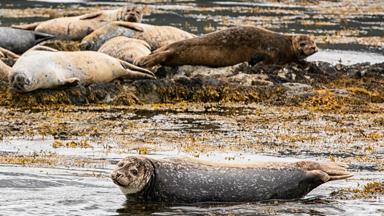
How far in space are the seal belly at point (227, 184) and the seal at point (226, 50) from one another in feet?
22.7

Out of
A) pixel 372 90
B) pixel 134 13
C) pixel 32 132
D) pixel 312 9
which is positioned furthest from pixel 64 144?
pixel 312 9

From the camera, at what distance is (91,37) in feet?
59.4

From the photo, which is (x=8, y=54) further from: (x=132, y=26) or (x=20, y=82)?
(x=20, y=82)

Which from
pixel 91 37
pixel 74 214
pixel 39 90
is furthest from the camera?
pixel 91 37

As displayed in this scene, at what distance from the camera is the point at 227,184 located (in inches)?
346

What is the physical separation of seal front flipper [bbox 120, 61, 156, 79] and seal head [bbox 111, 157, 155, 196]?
20.7 feet

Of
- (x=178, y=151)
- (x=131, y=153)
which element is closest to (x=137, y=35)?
(x=178, y=151)

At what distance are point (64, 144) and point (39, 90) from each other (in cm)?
283

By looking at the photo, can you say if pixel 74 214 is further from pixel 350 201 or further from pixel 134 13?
pixel 134 13

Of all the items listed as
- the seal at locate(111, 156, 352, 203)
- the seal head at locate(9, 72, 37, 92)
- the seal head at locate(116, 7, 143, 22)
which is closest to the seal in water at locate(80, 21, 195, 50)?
the seal head at locate(116, 7, 143, 22)

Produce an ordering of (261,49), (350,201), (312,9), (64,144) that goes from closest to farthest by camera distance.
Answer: (350,201) → (64,144) → (261,49) → (312,9)

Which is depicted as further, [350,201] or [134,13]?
[134,13]

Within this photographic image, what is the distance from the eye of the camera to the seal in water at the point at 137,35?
58.5 feet

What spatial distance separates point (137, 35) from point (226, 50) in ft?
8.39
